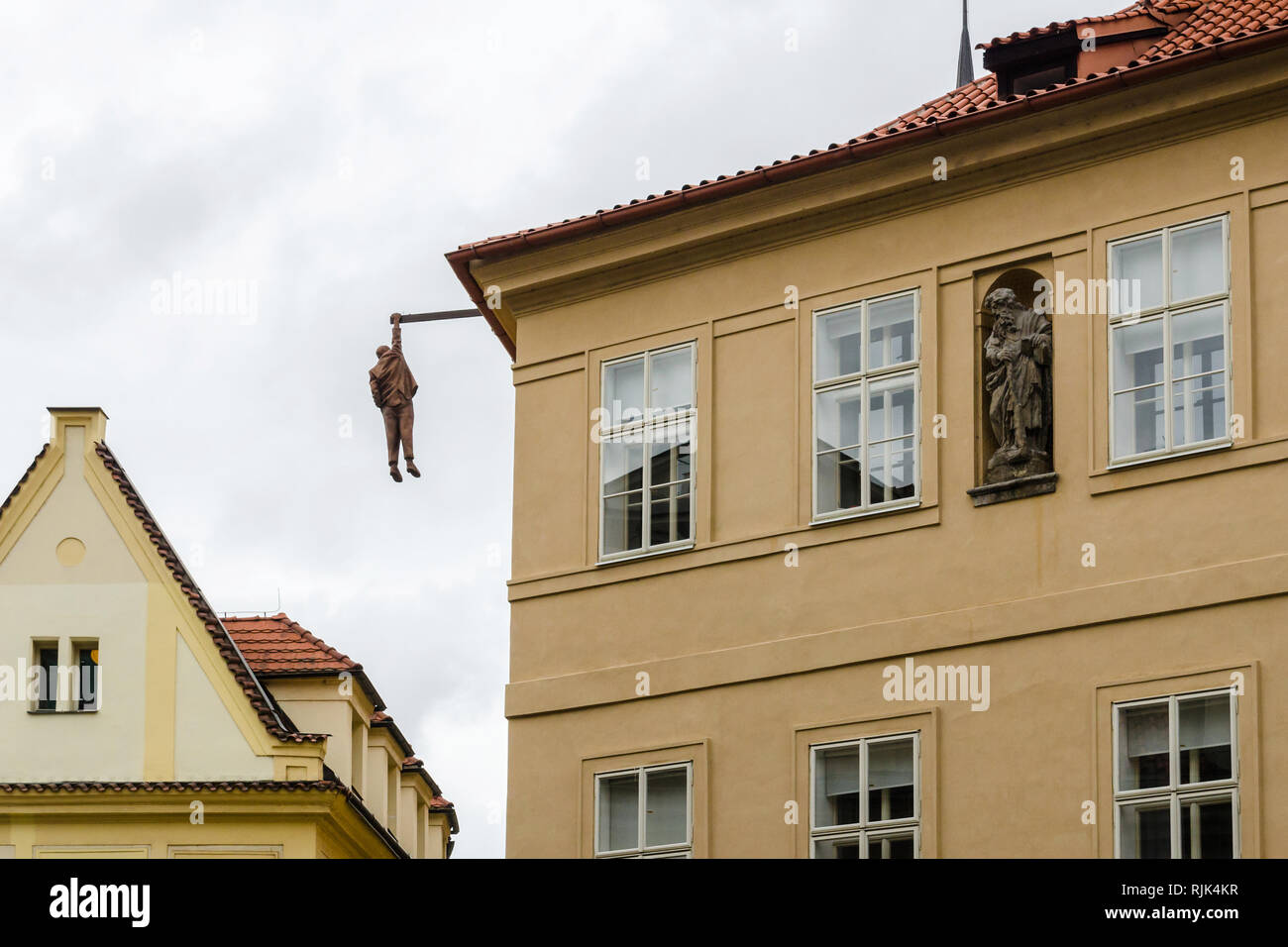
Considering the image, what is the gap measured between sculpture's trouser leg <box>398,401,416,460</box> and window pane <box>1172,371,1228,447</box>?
24.0 feet

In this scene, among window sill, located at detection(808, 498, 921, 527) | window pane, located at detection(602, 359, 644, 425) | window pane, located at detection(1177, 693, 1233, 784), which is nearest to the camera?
window pane, located at detection(1177, 693, 1233, 784)

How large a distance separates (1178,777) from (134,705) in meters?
17.1

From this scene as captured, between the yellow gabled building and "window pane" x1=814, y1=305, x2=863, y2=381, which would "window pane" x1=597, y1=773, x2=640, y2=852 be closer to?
"window pane" x1=814, y1=305, x2=863, y2=381

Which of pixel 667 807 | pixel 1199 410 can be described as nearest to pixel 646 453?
pixel 667 807

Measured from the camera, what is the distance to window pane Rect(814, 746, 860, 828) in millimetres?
20766

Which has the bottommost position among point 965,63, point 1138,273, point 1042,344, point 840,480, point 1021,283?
point 840,480

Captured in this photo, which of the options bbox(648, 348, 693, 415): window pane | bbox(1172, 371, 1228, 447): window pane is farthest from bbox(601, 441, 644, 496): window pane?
bbox(1172, 371, 1228, 447): window pane

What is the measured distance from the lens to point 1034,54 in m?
22.2

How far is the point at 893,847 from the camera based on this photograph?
20453 millimetres

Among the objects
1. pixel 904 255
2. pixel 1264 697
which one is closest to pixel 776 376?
pixel 904 255

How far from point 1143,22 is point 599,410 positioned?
5524mm

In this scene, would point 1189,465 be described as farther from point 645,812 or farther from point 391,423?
point 391,423

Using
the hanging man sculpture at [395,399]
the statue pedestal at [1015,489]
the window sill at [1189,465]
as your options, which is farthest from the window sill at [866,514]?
the hanging man sculpture at [395,399]
